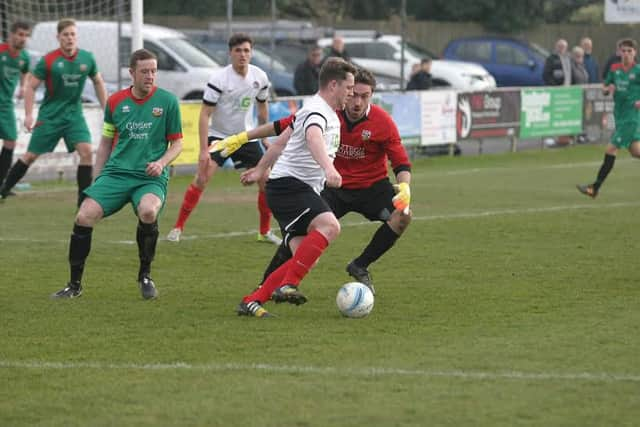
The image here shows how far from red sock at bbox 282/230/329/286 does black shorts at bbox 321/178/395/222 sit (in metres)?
1.25

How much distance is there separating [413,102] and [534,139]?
430 centimetres

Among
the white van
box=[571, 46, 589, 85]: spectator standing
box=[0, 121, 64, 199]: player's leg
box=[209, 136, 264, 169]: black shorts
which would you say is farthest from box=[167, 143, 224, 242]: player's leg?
box=[571, 46, 589, 85]: spectator standing

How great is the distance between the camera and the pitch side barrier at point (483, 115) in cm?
2048

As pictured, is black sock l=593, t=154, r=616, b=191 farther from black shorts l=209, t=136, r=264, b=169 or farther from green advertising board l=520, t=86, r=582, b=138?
green advertising board l=520, t=86, r=582, b=138

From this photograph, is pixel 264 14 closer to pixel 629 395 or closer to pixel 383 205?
pixel 383 205

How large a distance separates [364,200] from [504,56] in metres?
26.6

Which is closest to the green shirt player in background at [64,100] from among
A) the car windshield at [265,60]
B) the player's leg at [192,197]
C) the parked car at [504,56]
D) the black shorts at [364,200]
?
the player's leg at [192,197]

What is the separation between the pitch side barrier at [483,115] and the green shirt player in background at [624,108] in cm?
549

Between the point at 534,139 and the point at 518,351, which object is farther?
the point at 534,139

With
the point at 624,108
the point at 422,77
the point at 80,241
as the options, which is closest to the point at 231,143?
the point at 80,241

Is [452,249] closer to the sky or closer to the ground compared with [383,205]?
closer to the ground

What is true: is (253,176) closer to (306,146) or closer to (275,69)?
(306,146)

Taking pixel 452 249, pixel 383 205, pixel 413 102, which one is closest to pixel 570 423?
pixel 383 205

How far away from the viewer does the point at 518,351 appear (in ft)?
24.6
